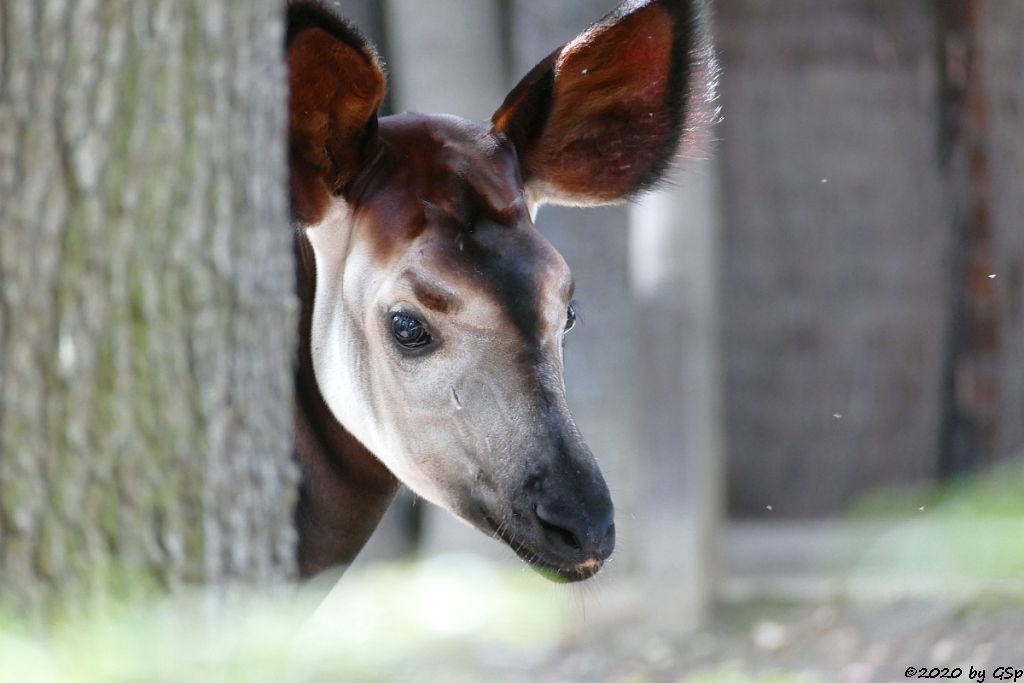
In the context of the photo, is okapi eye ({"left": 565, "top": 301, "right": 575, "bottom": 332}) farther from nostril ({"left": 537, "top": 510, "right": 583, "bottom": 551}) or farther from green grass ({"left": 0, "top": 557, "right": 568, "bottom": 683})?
green grass ({"left": 0, "top": 557, "right": 568, "bottom": 683})

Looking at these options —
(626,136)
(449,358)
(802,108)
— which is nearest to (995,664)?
(626,136)

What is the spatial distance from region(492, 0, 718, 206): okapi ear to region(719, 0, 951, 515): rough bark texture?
12.2 feet

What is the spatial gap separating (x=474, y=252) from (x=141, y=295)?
65 centimetres

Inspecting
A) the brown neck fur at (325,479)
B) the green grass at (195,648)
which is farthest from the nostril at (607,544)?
the brown neck fur at (325,479)

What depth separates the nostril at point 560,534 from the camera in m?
2.60

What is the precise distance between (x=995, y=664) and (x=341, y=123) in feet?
7.97

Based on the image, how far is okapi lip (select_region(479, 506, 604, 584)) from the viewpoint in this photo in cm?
261

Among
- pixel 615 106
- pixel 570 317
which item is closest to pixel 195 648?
pixel 570 317

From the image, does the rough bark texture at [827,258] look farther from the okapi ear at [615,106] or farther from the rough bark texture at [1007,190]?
the okapi ear at [615,106]

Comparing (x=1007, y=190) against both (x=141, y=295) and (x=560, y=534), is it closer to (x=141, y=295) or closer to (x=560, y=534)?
(x=560, y=534)

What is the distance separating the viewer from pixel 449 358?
9.20 ft

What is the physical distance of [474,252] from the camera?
9.26 feet

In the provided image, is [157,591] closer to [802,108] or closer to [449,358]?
[449,358]

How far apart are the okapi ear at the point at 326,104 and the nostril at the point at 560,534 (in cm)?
84
